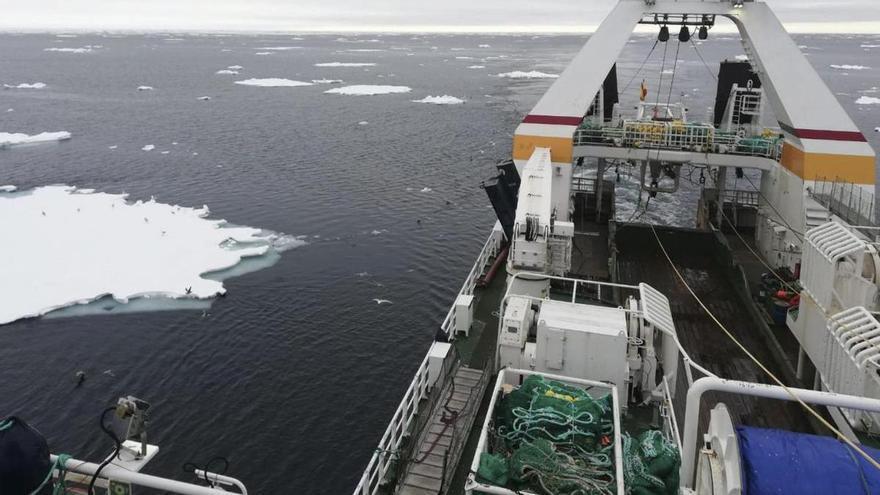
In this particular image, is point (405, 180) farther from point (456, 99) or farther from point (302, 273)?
point (456, 99)

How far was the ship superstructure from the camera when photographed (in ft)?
20.5

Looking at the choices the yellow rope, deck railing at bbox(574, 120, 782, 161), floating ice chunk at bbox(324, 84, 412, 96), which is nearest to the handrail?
the yellow rope

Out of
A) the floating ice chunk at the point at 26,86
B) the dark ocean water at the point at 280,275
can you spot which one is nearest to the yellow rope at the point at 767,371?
the dark ocean water at the point at 280,275

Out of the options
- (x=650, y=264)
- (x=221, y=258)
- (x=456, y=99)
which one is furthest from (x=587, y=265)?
(x=456, y=99)

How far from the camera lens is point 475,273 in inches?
656

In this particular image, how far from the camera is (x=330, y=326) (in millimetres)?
21328

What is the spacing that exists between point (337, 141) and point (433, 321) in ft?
110

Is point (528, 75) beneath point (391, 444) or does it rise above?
above

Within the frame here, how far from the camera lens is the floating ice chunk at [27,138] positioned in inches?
1890

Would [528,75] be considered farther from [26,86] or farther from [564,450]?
[564,450]

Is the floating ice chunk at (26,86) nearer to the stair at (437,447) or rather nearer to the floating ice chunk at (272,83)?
the floating ice chunk at (272,83)

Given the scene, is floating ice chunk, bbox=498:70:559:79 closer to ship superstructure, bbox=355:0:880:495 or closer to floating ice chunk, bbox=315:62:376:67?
floating ice chunk, bbox=315:62:376:67

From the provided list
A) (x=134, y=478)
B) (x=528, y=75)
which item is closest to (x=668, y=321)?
(x=134, y=478)

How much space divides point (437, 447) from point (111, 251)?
73.8 ft
